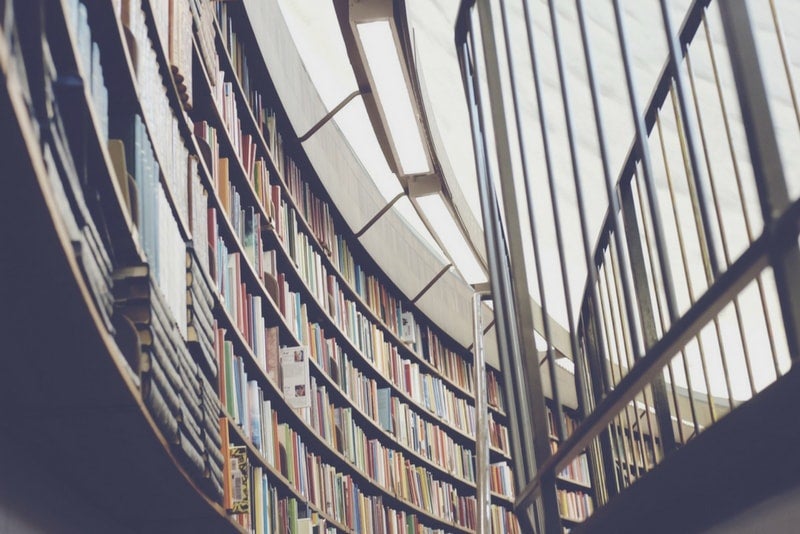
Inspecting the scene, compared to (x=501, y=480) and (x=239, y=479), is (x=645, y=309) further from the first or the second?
(x=501, y=480)

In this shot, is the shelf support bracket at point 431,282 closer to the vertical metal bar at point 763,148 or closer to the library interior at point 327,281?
the library interior at point 327,281

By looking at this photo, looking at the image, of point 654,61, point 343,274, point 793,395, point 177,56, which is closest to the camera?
point 793,395

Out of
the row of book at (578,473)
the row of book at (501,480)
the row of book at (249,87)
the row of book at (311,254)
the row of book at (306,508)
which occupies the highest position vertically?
the row of book at (249,87)

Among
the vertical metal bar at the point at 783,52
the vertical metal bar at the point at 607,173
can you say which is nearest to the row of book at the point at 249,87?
the vertical metal bar at the point at 607,173

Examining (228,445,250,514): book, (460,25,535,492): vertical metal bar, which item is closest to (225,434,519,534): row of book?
(228,445,250,514): book

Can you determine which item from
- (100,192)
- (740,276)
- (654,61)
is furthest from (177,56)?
(654,61)

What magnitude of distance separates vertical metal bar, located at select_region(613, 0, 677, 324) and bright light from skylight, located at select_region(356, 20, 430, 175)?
1926 millimetres

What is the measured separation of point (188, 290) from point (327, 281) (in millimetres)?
2188

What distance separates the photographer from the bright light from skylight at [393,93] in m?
3.18

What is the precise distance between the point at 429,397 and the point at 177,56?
3366mm

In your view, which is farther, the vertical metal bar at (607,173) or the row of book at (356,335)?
the row of book at (356,335)

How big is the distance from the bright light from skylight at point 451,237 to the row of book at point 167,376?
243 centimetres

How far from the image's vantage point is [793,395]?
839 millimetres

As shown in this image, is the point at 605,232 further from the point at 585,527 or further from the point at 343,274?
the point at 343,274
